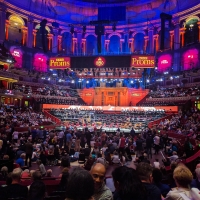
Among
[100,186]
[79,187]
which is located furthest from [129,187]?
[79,187]

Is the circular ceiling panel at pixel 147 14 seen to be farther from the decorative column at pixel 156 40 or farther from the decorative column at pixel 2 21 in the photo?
the decorative column at pixel 2 21

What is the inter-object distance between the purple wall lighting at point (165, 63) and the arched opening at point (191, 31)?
4.09 m

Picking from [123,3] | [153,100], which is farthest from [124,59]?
[123,3]

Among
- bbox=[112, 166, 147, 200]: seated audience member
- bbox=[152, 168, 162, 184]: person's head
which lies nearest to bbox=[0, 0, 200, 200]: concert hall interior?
bbox=[152, 168, 162, 184]: person's head

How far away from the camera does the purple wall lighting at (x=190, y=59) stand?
38.1 m

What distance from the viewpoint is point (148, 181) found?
9.95 feet

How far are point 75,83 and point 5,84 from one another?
15548 millimetres

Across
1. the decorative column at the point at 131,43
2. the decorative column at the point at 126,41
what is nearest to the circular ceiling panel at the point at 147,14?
the decorative column at the point at 126,41

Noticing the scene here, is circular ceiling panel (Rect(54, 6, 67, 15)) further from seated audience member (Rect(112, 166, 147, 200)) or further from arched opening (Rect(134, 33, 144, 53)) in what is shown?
seated audience member (Rect(112, 166, 147, 200))

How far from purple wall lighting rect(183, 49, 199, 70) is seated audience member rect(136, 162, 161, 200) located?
127 feet

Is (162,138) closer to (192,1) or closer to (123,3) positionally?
(192,1)

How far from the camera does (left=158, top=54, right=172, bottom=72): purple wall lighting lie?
4209cm

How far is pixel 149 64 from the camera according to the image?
2777 cm

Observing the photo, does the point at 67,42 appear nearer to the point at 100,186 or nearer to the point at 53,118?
the point at 53,118
